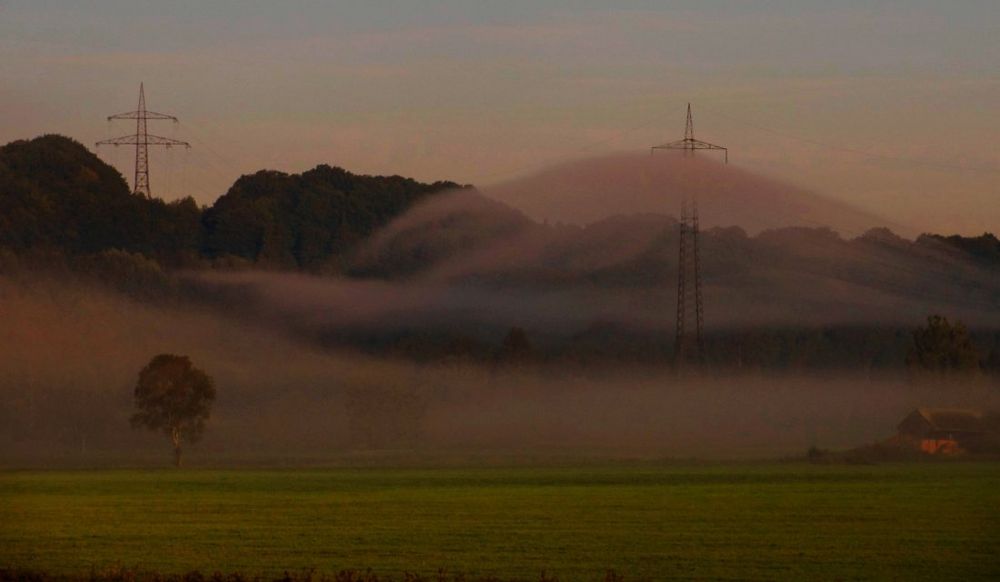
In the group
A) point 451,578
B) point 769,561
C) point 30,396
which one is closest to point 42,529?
point 451,578

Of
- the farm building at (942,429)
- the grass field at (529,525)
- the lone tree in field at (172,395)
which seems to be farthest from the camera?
the lone tree in field at (172,395)

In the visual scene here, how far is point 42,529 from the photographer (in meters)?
58.9

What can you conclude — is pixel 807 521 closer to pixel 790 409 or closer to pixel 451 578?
pixel 451 578

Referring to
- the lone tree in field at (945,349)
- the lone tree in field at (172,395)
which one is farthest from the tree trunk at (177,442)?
the lone tree in field at (945,349)

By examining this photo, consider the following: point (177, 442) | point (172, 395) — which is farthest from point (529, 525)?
point (172, 395)

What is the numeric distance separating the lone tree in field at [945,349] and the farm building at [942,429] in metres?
15.3

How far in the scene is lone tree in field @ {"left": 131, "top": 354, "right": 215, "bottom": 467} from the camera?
450ft

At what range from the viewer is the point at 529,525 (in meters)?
59.9

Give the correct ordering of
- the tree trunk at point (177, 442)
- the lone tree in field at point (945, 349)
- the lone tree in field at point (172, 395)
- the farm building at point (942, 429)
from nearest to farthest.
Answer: the tree trunk at point (177, 442), the farm building at point (942, 429), the lone tree in field at point (172, 395), the lone tree in field at point (945, 349)

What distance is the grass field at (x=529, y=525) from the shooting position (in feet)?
155

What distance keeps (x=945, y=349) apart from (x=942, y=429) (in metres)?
21.3

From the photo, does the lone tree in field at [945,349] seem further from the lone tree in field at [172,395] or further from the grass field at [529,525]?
the lone tree in field at [172,395]

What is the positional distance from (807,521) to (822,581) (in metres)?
18.5

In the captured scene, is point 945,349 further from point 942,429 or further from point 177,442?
point 177,442
